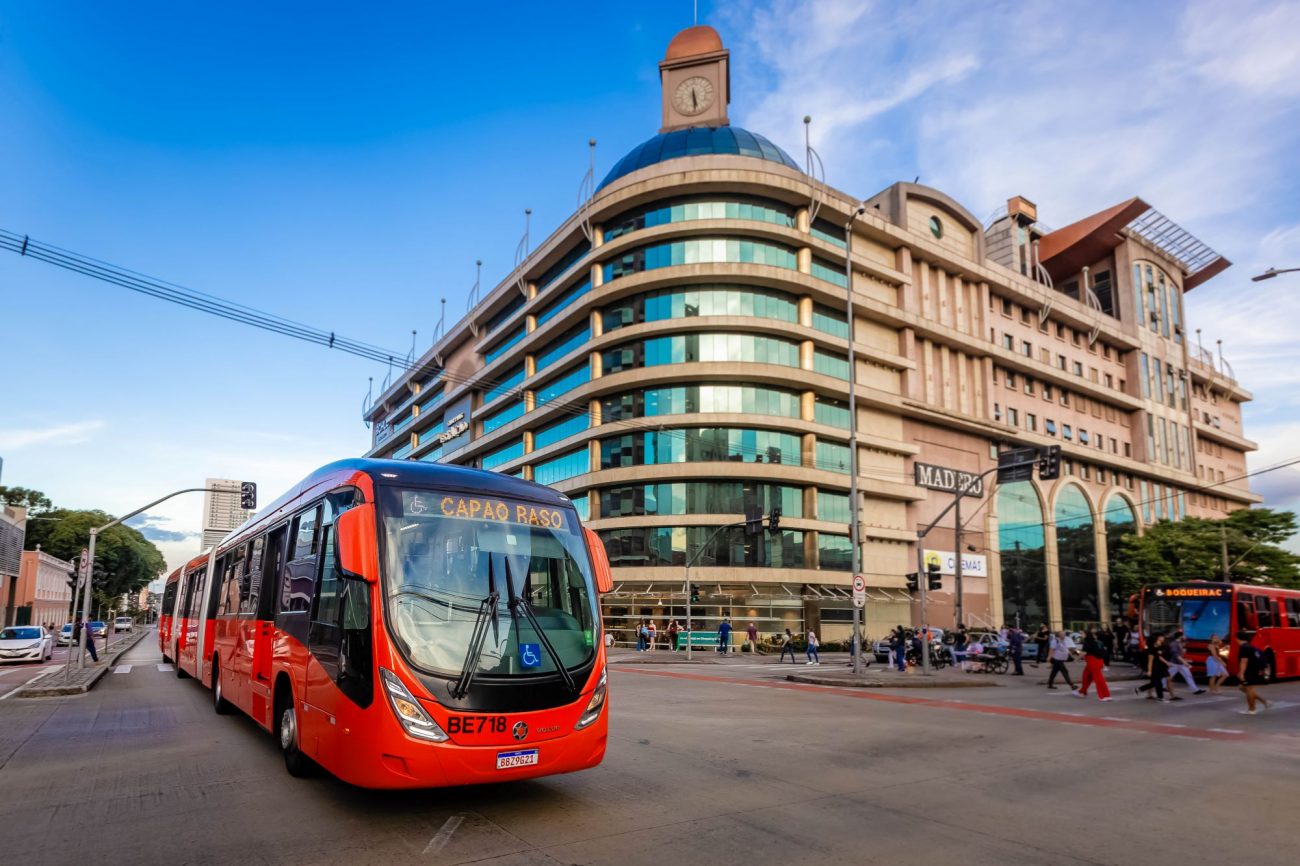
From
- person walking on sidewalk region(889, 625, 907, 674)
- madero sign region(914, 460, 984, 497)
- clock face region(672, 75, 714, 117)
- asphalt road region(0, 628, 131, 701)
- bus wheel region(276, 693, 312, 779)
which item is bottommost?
asphalt road region(0, 628, 131, 701)

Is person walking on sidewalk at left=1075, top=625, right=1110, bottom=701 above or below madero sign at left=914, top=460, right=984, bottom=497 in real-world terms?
below

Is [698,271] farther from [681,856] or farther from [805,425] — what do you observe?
[681,856]

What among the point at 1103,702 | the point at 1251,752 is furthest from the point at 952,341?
the point at 1251,752

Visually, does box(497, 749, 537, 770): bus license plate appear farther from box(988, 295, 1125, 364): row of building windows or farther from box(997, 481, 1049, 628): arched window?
box(988, 295, 1125, 364): row of building windows

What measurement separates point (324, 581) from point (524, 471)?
4970cm

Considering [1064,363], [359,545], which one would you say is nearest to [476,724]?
[359,545]

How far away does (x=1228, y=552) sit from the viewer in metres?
58.5

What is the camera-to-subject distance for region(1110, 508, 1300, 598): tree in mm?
57750

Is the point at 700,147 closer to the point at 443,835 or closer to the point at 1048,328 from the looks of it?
the point at 1048,328

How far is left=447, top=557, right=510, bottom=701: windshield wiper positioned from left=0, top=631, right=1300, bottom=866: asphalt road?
1.06 meters

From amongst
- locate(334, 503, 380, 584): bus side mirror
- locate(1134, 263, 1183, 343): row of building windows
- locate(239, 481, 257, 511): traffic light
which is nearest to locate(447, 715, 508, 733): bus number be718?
locate(334, 503, 380, 584): bus side mirror

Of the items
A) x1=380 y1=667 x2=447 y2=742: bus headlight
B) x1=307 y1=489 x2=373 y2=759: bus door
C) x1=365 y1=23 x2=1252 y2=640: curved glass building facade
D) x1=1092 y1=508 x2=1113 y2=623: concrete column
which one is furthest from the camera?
x1=1092 y1=508 x2=1113 y2=623: concrete column

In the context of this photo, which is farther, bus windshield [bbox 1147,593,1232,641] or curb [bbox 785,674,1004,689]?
bus windshield [bbox 1147,593,1232,641]

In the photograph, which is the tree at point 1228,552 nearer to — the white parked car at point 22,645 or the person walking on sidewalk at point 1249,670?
the person walking on sidewalk at point 1249,670
